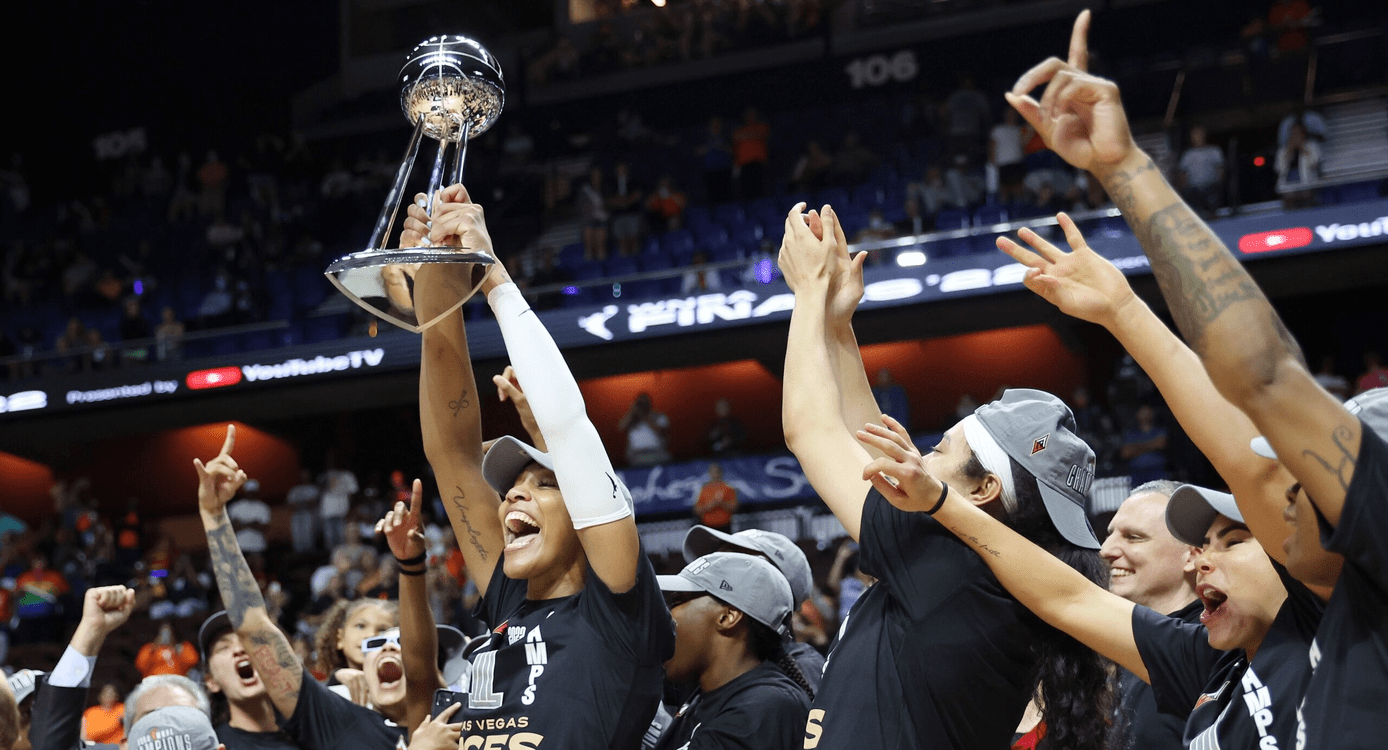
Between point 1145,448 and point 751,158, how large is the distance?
606cm

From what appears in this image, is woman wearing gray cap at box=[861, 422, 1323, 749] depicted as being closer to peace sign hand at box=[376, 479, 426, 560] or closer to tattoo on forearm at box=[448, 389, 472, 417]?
tattoo on forearm at box=[448, 389, 472, 417]

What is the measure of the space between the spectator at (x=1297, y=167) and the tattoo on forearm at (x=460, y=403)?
31.3 ft

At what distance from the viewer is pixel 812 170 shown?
14086 millimetres

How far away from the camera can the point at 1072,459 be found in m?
2.18

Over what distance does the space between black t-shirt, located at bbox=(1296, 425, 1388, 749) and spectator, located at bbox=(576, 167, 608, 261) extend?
1251cm

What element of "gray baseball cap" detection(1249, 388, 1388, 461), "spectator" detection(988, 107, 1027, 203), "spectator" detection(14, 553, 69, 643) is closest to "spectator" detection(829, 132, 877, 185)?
"spectator" detection(988, 107, 1027, 203)

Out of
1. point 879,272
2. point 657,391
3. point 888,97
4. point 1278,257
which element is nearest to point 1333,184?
point 1278,257

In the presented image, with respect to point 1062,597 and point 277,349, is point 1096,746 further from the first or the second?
point 277,349

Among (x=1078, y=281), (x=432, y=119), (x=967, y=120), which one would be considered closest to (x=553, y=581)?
(x=432, y=119)

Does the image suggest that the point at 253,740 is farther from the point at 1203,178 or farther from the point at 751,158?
the point at 751,158

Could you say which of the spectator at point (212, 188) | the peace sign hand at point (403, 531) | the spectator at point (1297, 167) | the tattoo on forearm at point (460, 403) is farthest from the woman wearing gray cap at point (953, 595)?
the spectator at point (212, 188)

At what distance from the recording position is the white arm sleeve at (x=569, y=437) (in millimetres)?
2195

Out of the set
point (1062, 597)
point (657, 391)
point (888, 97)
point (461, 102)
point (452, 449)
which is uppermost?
point (888, 97)

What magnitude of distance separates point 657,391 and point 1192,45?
7.29 m
